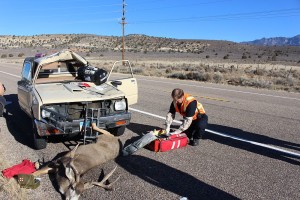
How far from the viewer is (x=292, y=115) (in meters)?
10.5

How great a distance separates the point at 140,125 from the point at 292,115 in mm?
4752

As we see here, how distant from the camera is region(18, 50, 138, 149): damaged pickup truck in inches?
251

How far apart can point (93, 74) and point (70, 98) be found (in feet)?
5.49

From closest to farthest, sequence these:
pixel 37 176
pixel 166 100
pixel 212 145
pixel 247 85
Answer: pixel 37 176
pixel 212 145
pixel 166 100
pixel 247 85

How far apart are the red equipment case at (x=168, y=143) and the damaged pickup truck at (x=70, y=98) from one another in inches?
31.5

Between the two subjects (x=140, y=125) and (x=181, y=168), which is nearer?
(x=181, y=168)

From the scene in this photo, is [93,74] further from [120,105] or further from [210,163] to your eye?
[210,163]

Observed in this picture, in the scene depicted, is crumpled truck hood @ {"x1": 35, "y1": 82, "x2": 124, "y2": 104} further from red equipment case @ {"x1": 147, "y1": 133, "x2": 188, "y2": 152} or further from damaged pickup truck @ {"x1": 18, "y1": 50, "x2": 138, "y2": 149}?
red equipment case @ {"x1": 147, "y1": 133, "x2": 188, "y2": 152}

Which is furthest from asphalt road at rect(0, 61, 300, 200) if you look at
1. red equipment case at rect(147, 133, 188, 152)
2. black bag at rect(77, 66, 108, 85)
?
black bag at rect(77, 66, 108, 85)

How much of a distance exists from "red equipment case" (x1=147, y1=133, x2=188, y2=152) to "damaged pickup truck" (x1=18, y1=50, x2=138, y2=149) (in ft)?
2.62

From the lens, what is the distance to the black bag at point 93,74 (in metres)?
8.01

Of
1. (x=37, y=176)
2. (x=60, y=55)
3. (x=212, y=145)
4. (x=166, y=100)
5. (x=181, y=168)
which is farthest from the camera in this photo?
(x=166, y=100)

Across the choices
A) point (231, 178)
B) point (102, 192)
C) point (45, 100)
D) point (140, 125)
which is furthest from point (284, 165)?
point (45, 100)

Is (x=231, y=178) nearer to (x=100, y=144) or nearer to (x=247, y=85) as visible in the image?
(x=100, y=144)
